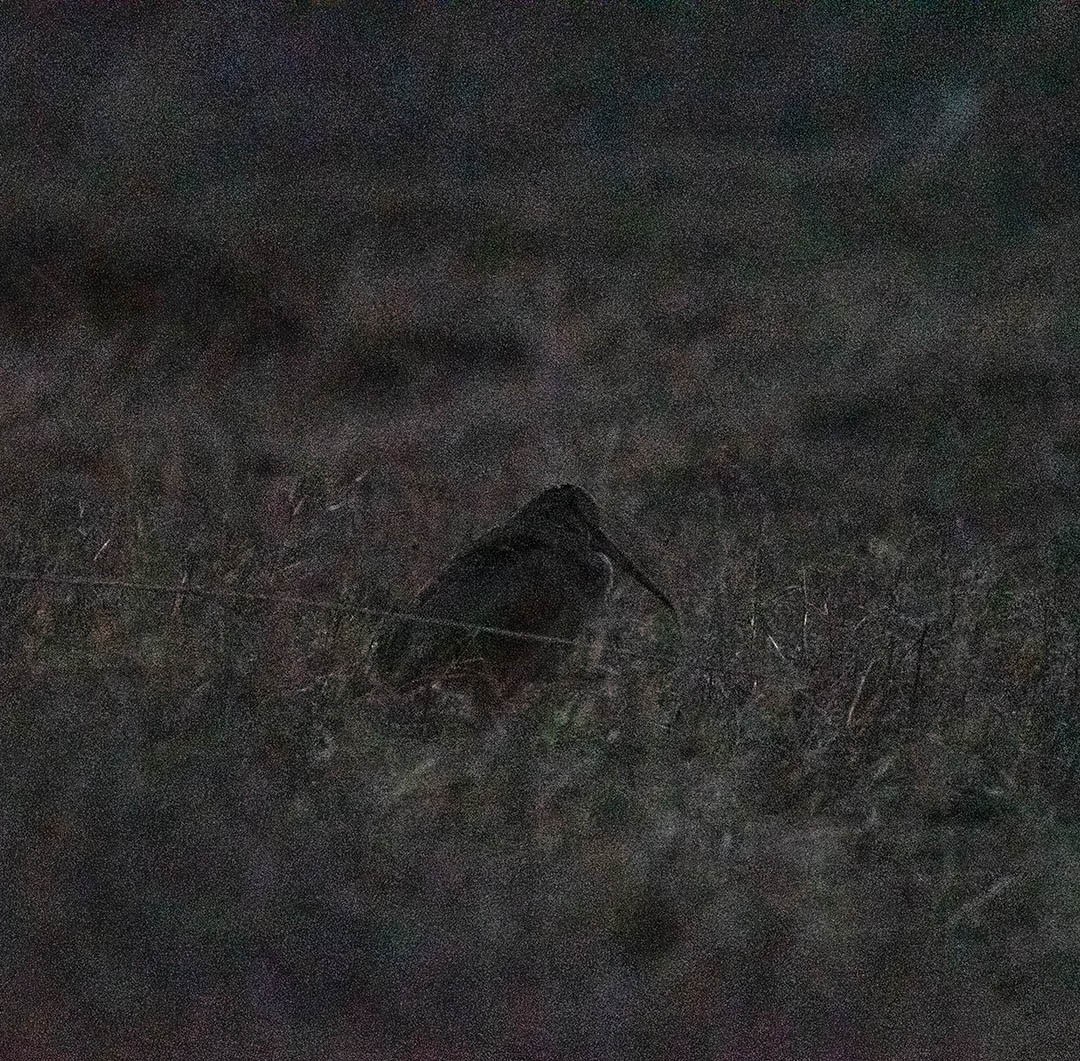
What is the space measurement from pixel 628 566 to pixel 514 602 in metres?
0.30

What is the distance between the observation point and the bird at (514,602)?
3531 mm

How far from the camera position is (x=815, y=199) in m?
3.70

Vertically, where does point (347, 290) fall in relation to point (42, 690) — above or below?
above

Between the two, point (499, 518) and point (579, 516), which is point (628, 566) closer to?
point (579, 516)

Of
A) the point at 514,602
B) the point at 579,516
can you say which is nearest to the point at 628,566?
the point at 579,516

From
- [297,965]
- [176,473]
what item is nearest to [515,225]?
[176,473]

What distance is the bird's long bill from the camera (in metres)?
3.55

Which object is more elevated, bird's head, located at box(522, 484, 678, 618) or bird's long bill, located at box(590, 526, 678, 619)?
bird's head, located at box(522, 484, 678, 618)

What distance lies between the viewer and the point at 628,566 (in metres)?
3.57

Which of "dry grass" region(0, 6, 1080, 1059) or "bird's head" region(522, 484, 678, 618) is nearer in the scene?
"dry grass" region(0, 6, 1080, 1059)

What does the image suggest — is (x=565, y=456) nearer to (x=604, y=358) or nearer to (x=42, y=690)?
(x=604, y=358)

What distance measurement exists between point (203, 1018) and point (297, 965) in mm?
269

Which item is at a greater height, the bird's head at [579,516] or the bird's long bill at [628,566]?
the bird's head at [579,516]

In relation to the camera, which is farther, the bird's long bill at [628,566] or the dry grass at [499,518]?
the bird's long bill at [628,566]
